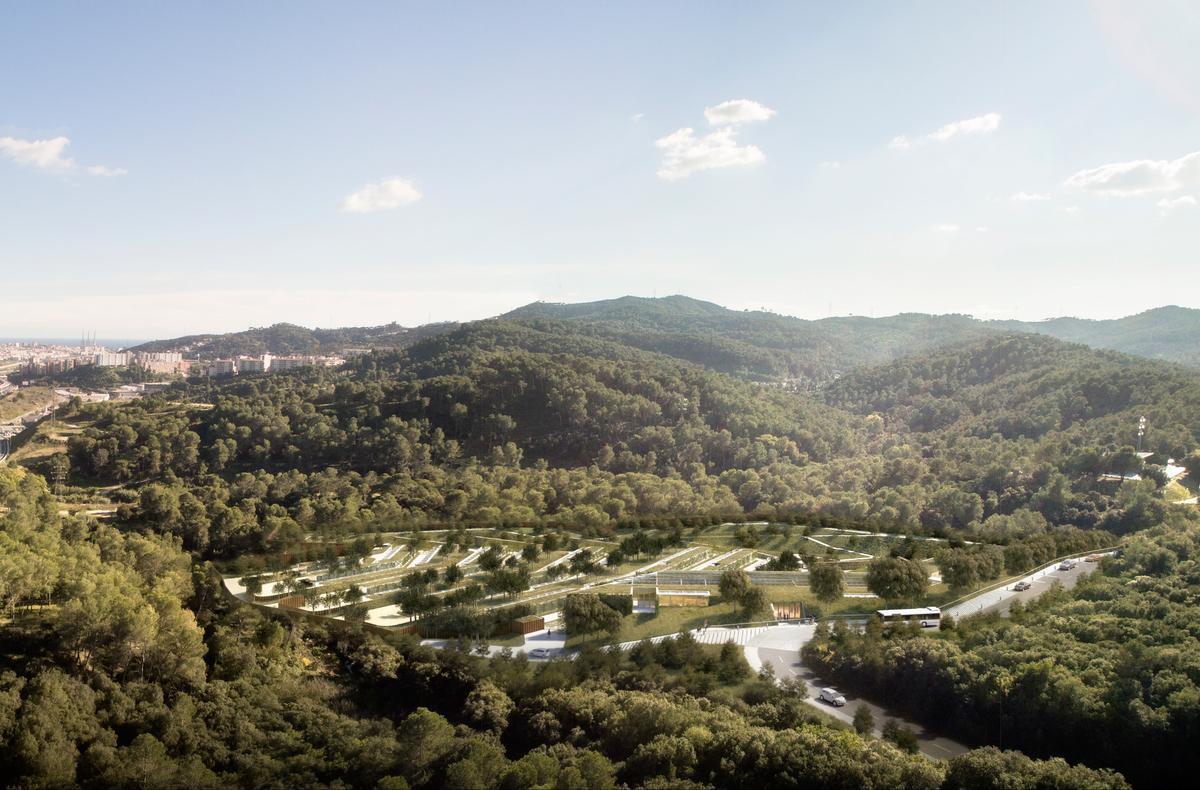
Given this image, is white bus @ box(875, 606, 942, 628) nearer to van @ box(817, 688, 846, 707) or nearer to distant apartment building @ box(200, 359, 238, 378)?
van @ box(817, 688, 846, 707)

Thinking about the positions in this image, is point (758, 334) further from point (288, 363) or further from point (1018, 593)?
point (1018, 593)

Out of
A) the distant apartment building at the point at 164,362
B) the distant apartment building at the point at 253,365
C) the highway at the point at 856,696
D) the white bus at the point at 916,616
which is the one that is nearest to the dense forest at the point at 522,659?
the highway at the point at 856,696

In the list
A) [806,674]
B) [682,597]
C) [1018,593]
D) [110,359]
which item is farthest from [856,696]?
[110,359]

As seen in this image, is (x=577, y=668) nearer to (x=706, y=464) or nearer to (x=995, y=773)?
(x=995, y=773)

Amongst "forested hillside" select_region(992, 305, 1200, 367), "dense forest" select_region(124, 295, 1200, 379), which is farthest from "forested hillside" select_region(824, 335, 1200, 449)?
"forested hillside" select_region(992, 305, 1200, 367)

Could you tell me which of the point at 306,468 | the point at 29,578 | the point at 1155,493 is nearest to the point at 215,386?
the point at 306,468

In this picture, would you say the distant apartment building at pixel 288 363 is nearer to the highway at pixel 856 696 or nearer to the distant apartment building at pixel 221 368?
the distant apartment building at pixel 221 368
